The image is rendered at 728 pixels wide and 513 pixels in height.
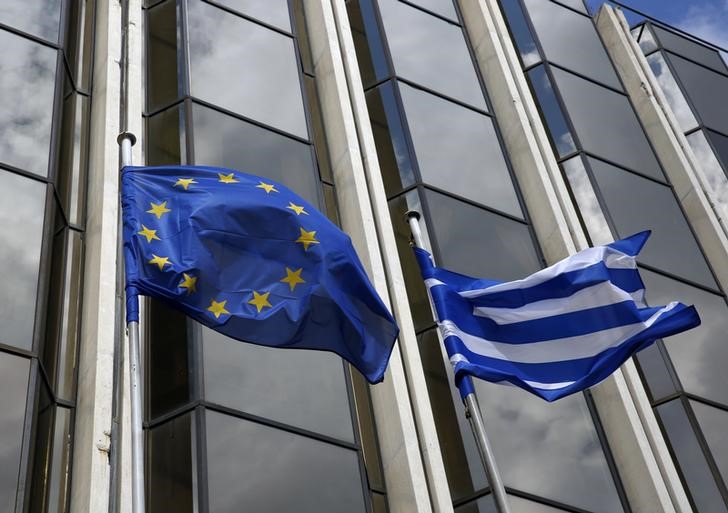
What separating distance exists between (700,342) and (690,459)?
2.63m

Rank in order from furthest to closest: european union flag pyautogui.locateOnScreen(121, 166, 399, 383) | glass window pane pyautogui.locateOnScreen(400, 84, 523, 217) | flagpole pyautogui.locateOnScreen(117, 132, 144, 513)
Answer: glass window pane pyautogui.locateOnScreen(400, 84, 523, 217) < european union flag pyautogui.locateOnScreen(121, 166, 399, 383) < flagpole pyautogui.locateOnScreen(117, 132, 144, 513)

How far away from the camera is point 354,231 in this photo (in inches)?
726

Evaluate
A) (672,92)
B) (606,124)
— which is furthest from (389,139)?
(672,92)

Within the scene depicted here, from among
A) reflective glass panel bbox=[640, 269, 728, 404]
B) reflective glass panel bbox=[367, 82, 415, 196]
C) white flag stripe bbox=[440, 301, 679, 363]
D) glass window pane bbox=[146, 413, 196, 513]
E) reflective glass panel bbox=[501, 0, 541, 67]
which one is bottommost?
glass window pane bbox=[146, 413, 196, 513]

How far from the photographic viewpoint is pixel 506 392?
17.3m

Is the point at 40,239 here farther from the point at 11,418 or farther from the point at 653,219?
the point at 653,219

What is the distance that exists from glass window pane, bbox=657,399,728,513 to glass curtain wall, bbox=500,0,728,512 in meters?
0.01

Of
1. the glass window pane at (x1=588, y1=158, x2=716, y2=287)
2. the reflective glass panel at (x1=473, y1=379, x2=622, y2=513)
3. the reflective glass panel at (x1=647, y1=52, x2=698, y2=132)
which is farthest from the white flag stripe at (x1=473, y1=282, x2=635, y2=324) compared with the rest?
the reflective glass panel at (x1=647, y1=52, x2=698, y2=132)

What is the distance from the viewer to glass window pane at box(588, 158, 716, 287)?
21.3 m

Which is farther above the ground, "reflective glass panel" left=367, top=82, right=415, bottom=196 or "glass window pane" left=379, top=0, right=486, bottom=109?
"glass window pane" left=379, top=0, right=486, bottom=109

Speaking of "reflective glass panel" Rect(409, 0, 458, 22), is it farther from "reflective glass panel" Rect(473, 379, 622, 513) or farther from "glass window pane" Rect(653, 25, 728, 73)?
"reflective glass panel" Rect(473, 379, 622, 513)

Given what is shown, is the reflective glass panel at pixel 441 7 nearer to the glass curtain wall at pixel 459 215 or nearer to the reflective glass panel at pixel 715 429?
the glass curtain wall at pixel 459 215

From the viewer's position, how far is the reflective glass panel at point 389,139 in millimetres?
20188

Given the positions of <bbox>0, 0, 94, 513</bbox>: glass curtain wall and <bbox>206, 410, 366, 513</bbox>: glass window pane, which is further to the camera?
<bbox>206, 410, 366, 513</bbox>: glass window pane
